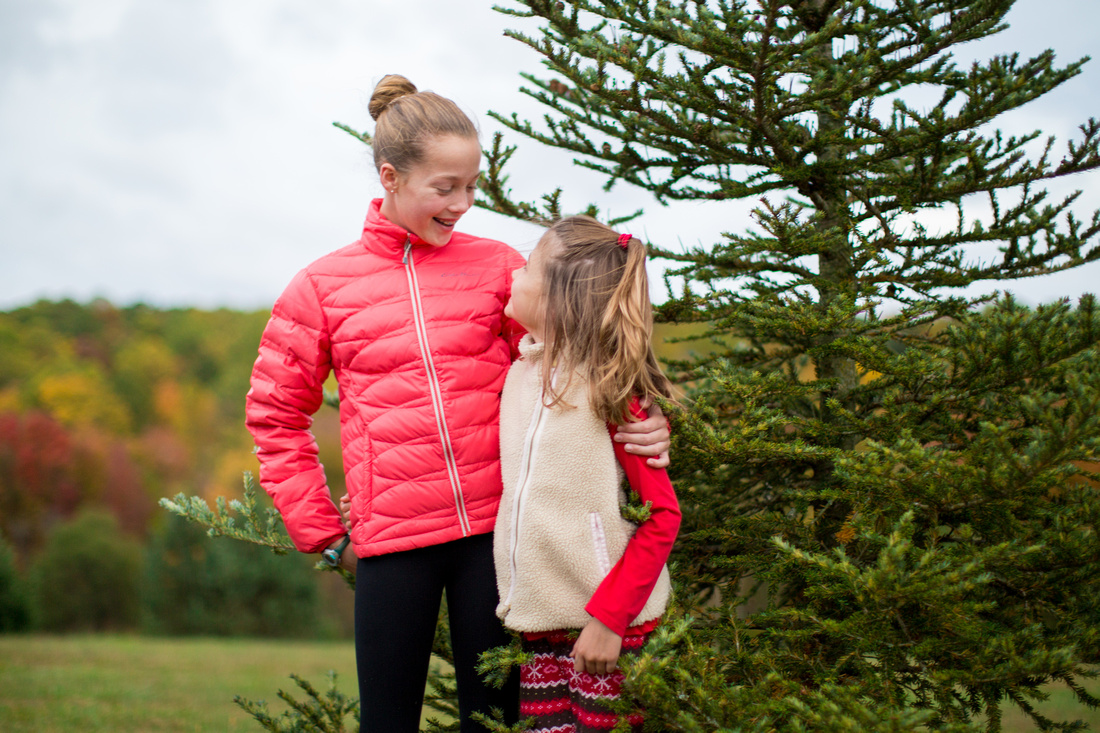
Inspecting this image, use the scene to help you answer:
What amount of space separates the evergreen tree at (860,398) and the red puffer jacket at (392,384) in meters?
→ 0.67

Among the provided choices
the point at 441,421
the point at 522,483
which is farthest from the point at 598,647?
the point at 441,421

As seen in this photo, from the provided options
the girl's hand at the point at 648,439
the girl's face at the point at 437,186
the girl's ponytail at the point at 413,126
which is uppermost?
the girl's ponytail at the point at 413,126

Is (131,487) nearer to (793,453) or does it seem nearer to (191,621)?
(191,621)

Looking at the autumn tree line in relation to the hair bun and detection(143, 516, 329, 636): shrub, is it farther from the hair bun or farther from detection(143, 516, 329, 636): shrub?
the hair bun

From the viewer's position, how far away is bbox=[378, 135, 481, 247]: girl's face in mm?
2270

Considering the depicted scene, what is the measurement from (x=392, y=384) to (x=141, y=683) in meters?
14.3

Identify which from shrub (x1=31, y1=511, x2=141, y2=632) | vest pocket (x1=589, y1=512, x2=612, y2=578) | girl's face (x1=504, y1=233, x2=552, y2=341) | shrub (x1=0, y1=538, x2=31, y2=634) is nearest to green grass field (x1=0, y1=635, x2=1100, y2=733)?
shrub (x1=0, y1=538, x2=31, y2=634)

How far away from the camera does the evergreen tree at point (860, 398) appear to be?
194cm

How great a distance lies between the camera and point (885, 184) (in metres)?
2.74

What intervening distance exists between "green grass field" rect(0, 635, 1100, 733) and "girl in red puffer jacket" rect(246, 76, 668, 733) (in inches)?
97.5

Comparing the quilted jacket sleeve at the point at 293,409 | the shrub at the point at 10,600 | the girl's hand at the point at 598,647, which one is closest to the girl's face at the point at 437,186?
the quilted jacket sleeve at the point at 293,409

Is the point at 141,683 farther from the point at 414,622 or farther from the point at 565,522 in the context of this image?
the point at 565,522

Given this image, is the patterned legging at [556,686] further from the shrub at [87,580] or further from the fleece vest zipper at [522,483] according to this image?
the shrub at [87,580]

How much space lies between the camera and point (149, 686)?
1305 cm
